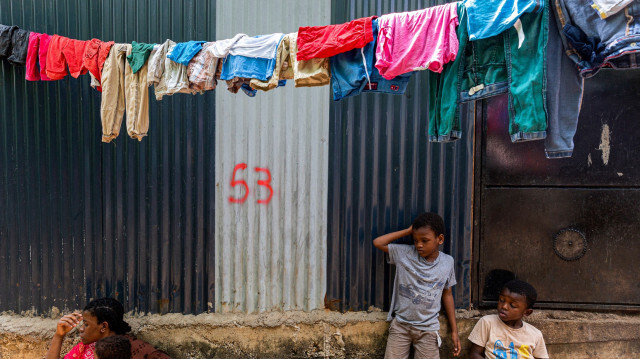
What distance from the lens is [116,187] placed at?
330cm

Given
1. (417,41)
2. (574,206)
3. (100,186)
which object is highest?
(417,41)

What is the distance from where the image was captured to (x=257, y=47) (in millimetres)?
2398

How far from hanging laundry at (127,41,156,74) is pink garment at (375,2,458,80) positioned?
60.9 inches

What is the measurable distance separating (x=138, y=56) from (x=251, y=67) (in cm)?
79

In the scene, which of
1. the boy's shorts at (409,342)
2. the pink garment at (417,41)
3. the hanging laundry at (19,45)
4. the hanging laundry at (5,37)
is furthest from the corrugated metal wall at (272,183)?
the hanging laundry at (5,37)

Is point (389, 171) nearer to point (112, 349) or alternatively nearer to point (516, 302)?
point (516, 302)

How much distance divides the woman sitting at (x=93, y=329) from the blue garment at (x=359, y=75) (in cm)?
228

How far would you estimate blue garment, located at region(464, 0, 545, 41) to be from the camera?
6.21ft

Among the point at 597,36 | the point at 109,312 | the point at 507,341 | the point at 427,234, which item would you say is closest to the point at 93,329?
the point at 109,312

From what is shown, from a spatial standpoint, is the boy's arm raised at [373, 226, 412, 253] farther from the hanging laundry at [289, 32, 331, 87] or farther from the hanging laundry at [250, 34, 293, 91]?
the hanging laundry at [250, 34, 293, 91]

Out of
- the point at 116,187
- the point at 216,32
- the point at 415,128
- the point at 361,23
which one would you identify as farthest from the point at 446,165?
the point at 116,187

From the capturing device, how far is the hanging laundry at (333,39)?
7.21 feet

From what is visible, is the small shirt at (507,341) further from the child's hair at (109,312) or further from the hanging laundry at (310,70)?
the child's hair at (109,312)

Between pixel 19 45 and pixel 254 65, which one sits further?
pixel 19 45
